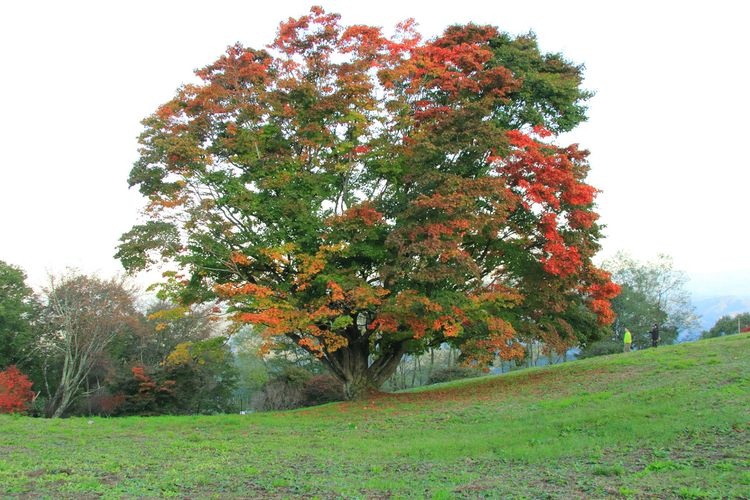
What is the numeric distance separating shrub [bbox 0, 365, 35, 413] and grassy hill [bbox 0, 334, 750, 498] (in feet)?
60.3

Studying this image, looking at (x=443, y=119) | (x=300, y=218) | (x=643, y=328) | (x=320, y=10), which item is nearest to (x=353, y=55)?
(x=320, y=10)

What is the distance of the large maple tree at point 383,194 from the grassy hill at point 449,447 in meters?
3.13

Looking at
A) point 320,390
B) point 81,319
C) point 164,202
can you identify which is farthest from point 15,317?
point 164,202

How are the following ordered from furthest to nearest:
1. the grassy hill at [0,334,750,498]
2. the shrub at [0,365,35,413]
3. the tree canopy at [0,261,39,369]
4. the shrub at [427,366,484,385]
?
the shrub at [427,366,484,385]
the tree canopy at [0,261,39,369]
the shrub at [0,365,35,413]
the grassy hill at [0,334,750,498]

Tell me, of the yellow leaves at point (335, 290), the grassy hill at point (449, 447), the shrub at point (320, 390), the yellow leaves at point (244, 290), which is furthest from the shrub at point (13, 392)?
the yellow leaves at point (335, 290)

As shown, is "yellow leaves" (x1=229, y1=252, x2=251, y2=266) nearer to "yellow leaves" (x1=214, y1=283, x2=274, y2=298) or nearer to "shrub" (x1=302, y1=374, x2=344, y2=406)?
"yellow leaves" (x1=214, y1=283, x2=274, y2=298)

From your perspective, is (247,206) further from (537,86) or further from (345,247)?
(537,86)

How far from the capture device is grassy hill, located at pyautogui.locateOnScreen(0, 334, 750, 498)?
7.20 meters

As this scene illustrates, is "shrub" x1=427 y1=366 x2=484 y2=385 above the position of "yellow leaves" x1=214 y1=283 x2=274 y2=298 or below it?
below

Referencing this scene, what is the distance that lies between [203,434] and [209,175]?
816 centimetres

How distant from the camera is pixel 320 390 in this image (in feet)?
126

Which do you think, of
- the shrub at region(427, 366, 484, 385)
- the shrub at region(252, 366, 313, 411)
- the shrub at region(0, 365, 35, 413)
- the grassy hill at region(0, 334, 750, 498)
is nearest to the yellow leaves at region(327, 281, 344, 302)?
the grassy hill at region(0, 334, 750, 498)

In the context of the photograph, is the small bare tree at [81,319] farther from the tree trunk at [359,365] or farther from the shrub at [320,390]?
the tree trunk at [359,365]

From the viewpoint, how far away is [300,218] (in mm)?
18578
